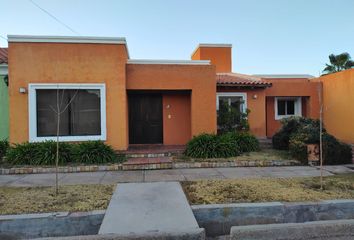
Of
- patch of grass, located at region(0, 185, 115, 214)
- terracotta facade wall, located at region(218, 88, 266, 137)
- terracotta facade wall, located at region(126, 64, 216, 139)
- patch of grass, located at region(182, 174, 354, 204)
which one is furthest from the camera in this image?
terracotta facade wall, located at region(218, 88, 266, 137)

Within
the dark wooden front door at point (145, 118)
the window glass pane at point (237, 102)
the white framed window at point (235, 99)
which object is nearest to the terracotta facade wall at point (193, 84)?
the dark wooden front door at point (145, 118)

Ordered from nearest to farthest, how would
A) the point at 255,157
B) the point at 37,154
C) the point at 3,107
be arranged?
the point at 37,154
the point at 255,157
the point at 3,107

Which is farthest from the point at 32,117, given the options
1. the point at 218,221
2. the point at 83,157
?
the point at 218,221

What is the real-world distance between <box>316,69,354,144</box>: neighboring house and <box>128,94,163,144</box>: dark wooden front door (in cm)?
872

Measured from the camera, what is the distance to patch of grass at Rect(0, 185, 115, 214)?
5.36 m

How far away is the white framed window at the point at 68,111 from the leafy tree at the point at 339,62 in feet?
98.4

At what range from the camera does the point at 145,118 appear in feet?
44.2

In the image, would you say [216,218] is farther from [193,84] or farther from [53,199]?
[193,84]

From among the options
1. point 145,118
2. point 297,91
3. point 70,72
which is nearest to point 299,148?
point 297,91

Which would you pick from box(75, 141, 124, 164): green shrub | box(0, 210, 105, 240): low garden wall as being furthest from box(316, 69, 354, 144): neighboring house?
box(0, 210, 105, 240): low garden wall

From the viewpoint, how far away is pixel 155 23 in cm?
1433

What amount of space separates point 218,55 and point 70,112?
430 inches

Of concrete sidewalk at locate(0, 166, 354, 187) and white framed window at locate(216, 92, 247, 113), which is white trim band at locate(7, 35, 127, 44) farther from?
white framed window at locate(216, 92, 247, 113)

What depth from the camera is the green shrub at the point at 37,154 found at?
9.72 metres
